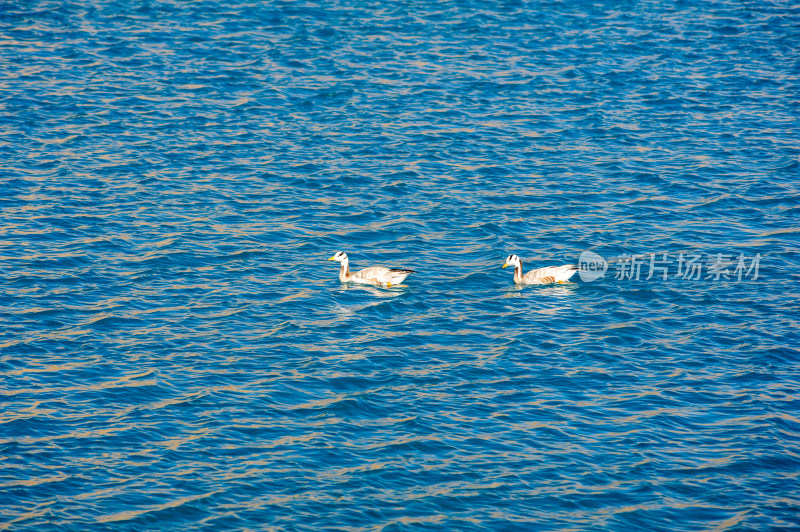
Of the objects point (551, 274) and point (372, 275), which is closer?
point (551, 274)

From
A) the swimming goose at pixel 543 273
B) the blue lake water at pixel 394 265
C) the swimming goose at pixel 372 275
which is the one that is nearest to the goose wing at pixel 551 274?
the swimming goose at pixel 543 273

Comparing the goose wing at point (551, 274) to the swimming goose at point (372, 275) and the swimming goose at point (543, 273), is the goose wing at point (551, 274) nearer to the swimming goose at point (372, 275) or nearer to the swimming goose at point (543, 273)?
the swimming goose at point (543, 273)

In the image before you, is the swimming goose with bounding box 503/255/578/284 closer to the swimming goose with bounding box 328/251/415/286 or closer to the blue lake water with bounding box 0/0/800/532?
the blue lake water with bounding box 0/0/800/532

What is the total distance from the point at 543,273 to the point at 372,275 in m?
4.46

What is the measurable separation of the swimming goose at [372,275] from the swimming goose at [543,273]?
277 centimetres

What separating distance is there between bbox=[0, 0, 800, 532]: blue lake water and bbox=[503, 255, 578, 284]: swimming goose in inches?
11.5

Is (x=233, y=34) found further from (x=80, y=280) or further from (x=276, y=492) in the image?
(x=276, y=492)

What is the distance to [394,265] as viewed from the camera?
2545 centimetres

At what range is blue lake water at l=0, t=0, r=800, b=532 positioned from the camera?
643 inches

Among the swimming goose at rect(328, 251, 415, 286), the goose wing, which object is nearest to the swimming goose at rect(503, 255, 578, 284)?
the goose wing

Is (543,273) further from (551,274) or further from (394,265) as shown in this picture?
(394,265)

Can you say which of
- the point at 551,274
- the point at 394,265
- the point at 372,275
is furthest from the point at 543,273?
the point at 372,275

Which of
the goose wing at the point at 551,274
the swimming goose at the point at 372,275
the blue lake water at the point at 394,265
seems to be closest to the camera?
the blue lake water at the point at 394,265

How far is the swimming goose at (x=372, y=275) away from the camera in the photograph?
24.2 meters
